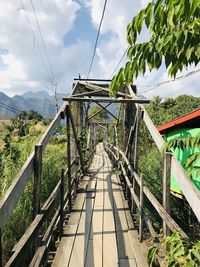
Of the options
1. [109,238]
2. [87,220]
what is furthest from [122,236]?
[87,220]

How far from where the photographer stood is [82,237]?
469cm

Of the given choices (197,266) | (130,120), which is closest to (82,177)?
(130,120)

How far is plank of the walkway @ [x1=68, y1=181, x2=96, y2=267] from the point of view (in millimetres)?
3885

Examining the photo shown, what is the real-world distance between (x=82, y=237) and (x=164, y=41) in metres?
3.74

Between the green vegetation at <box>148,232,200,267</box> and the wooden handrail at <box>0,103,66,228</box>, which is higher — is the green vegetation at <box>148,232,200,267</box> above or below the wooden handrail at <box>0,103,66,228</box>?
below

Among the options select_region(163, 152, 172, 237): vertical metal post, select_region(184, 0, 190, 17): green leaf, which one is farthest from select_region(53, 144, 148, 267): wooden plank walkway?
select_region(184, 0, 190, 17): green leaf

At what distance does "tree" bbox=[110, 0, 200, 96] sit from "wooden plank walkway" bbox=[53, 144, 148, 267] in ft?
8.87

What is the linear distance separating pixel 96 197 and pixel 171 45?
20.0 ft

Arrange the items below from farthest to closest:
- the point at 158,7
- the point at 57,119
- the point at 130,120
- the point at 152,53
A: 1. the point at 130,120
2. the point at 57,119
3. the point at 152,53
4. the point at 158,7

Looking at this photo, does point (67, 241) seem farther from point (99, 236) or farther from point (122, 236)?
point (122, 236)

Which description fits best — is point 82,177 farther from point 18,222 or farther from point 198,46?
point 198,46

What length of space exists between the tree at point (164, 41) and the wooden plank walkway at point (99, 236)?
2.70 metres

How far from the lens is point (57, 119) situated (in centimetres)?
501

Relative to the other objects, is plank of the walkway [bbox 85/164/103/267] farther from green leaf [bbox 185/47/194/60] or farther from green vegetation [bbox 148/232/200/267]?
green leaf [bbox 185/47/194/60]
